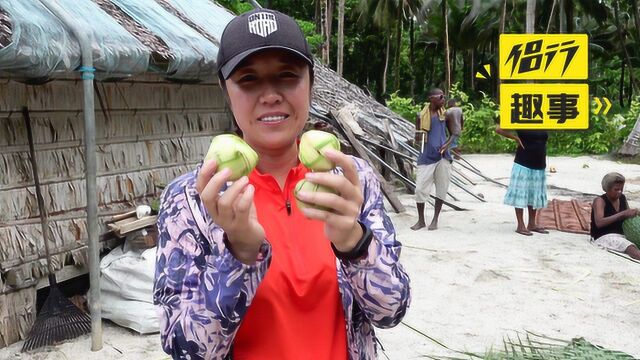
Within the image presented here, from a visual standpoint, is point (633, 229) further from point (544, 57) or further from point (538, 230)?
point (544, 57)

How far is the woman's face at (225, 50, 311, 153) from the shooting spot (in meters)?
1.29

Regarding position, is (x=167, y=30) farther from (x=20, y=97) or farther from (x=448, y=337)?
(x=448, y=337)

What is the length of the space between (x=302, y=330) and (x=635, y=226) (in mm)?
6654

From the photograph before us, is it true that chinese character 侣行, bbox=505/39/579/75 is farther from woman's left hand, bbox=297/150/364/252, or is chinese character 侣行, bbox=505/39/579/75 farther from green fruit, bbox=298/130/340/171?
woman's left hand, bbox=297/150/364/252

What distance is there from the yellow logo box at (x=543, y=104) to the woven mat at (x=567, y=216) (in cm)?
178

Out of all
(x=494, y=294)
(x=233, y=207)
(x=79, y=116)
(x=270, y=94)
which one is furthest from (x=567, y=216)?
(x=233, y=207)

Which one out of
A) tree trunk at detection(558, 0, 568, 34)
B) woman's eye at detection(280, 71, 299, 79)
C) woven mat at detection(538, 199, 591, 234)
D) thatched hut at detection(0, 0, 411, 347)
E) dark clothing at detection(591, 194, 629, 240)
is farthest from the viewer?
tree trunk at detection(558, 0, 568, 34)

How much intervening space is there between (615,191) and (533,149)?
114 cm

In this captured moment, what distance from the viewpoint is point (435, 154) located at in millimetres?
8102

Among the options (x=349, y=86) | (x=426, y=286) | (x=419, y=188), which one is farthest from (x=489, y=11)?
(x=426, y=286)

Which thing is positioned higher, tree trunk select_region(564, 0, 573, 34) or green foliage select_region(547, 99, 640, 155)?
tree trunk select_region(564, 0, 573, 34)

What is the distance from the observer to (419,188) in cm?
823

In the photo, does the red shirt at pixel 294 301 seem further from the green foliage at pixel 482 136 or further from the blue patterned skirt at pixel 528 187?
the green foliage at pixel 482 136

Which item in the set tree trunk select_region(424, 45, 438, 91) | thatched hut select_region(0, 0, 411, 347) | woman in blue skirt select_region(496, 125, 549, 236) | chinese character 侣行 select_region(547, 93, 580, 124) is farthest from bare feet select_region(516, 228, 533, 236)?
tree trunk select_region(424, 45, 438, 91)
